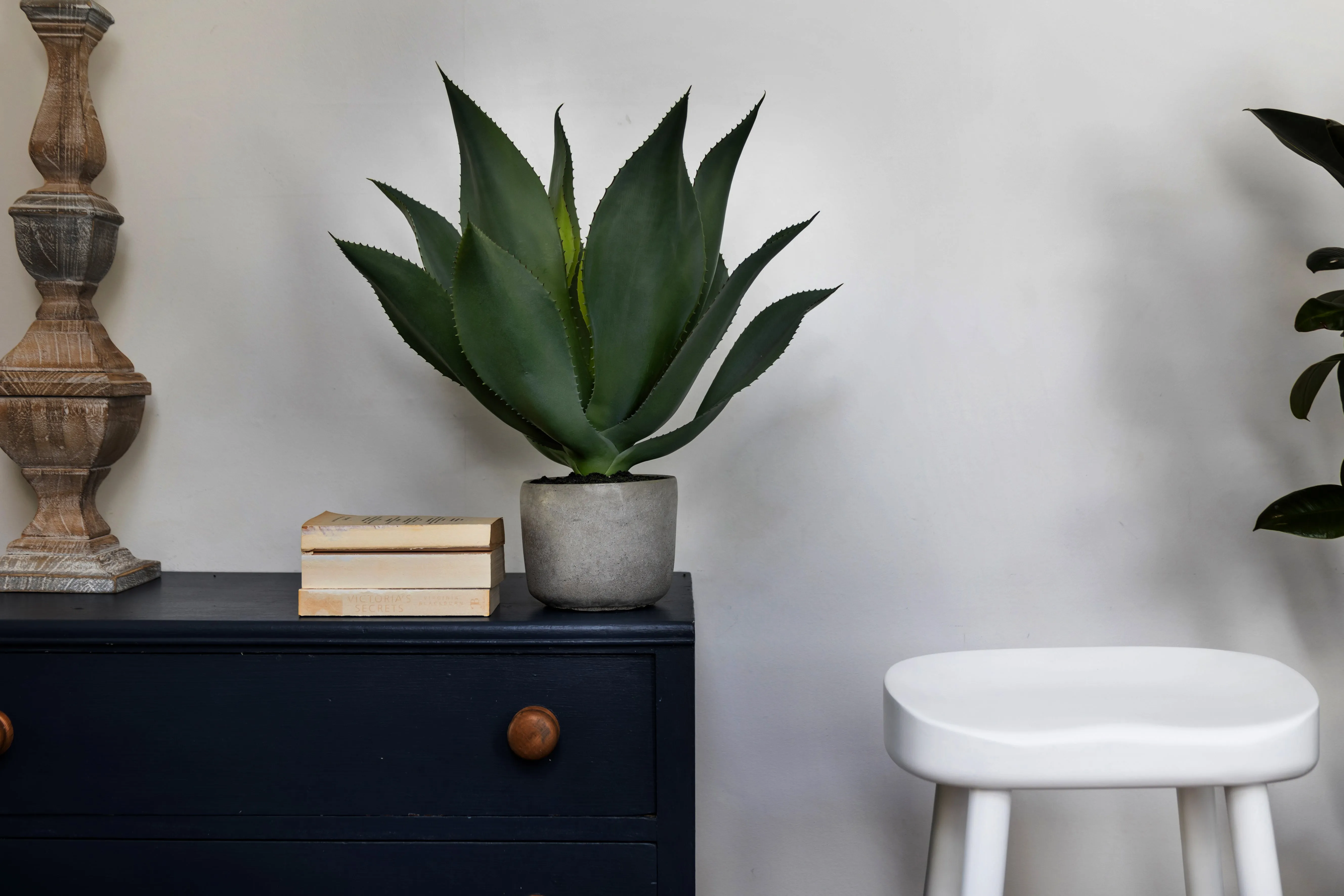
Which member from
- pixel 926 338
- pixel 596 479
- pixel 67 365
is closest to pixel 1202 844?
pixel 926 338

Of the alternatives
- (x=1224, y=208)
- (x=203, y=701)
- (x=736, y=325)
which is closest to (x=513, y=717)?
(x=203, y=701)

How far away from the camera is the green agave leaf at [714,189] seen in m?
0.96

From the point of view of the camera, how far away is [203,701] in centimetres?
89

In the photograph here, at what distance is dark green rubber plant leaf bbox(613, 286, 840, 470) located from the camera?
93cm

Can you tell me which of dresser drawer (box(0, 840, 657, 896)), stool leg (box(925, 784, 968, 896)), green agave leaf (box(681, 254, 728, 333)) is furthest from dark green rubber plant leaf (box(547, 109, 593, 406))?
stool leg (box(925, 784, 968, 896))

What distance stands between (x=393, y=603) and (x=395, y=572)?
1.2 inches

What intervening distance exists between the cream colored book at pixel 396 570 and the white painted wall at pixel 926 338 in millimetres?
336

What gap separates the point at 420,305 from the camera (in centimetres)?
91

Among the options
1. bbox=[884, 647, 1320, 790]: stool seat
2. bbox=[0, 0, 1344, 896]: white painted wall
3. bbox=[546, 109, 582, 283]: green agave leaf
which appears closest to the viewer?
bbox=[884, 647, 1320, 790]: stool seat

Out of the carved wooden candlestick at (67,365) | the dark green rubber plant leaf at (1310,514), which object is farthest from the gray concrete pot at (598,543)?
the dark green rubber plant leaf at (1310,514)

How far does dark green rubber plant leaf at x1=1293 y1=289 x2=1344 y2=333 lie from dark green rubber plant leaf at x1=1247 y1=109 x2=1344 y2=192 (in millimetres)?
131

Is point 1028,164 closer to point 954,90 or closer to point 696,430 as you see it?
point 954,90

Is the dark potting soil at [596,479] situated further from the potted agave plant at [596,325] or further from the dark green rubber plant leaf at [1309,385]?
the dark green rubber plant leaf at [1309,385]

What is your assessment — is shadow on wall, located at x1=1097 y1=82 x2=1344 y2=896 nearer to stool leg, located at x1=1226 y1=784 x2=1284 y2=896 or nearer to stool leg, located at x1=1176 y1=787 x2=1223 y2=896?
stool leg, located at x1=1176 y1=787 x2=1223 y2=896
